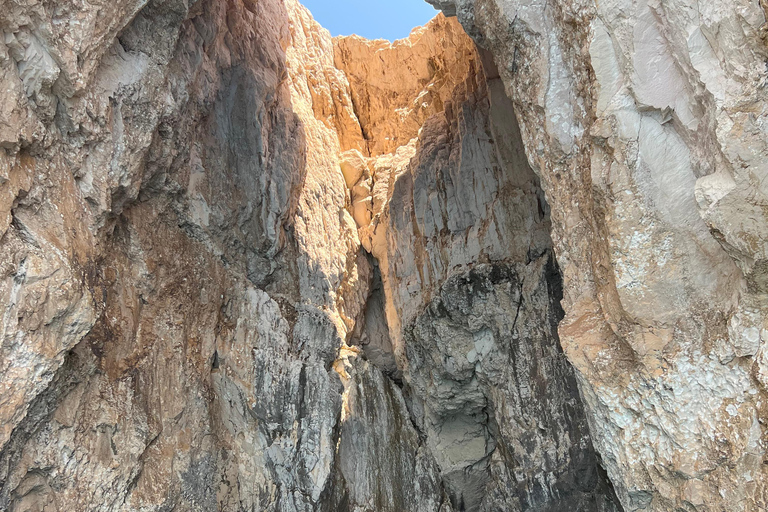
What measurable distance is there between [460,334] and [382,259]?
9.79 feet

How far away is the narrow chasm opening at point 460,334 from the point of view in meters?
10.4

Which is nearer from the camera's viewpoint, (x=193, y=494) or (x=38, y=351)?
(x=38, y=351)

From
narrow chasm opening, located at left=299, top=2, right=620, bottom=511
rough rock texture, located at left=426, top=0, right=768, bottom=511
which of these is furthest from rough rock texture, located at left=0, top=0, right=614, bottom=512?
rough rock texture, located at left=426, top=0, right=768, bottom=511

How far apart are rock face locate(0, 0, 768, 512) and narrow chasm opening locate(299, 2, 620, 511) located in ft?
0.22

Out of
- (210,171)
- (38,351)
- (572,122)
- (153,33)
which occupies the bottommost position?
(38,351)

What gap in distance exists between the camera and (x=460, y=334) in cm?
1135

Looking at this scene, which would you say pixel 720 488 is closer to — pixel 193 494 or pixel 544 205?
pixel 544 205

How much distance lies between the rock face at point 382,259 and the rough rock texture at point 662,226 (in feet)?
0.10

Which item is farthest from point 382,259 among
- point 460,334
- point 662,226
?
point 662,226

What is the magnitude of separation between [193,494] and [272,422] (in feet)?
6.07

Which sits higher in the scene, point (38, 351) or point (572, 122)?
point (572, 122)

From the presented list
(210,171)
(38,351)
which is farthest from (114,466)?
(210,171)

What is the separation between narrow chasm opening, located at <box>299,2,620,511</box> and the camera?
34.1ft

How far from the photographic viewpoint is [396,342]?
12.5 meters
